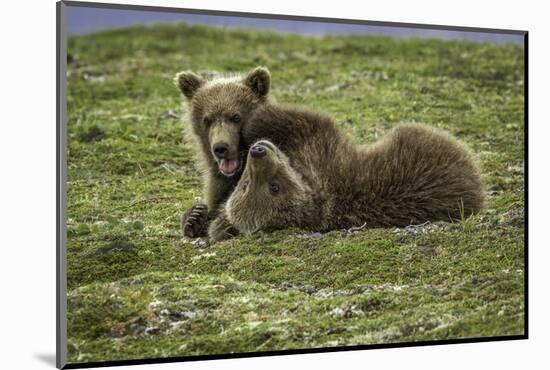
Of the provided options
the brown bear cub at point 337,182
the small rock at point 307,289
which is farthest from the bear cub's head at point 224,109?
the small rock at point 307,289

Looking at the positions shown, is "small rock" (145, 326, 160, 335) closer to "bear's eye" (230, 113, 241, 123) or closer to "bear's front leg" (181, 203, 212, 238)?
"bear's front leg" (181, 203, 212, 238)

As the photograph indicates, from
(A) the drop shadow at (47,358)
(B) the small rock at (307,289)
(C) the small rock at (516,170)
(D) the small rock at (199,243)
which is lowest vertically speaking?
(A) the drop shadow at (47,358)

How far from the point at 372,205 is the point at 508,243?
5.91 ft

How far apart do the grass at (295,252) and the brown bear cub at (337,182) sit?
169 millimetres

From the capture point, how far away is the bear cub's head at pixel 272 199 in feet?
30.3

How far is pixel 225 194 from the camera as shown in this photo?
982cm

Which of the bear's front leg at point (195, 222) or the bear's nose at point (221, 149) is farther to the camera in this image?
the bear's front leg at point (195, 222)

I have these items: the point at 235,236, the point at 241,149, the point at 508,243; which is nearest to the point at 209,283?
the point at 235,236

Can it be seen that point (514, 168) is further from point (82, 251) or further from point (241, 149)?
point (82, 251)

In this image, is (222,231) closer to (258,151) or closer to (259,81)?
(258,151)

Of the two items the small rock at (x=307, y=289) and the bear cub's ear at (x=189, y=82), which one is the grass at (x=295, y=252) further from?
the bear cub's ear at (x=189, y=82)

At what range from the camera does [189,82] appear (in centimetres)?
1027

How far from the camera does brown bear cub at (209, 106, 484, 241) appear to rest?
9336 mm

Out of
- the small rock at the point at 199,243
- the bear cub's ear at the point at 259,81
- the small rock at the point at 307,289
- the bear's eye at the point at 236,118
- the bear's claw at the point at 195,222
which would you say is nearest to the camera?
the small rock at the point at 307,289
